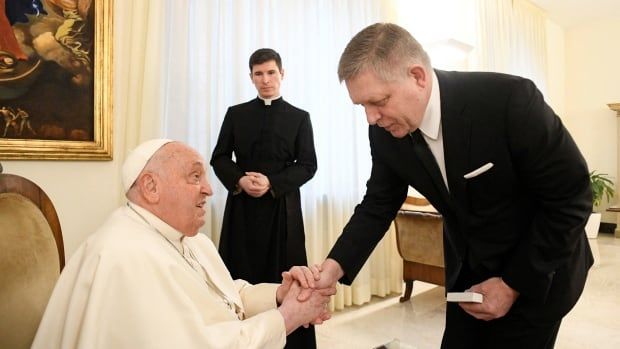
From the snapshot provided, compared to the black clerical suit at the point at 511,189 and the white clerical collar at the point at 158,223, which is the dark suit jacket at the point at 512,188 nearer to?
the black clerical suit at the point at 511,189

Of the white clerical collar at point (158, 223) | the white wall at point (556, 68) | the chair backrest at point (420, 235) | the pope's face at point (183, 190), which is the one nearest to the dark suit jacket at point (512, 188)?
the pope's face at point (183, 190)

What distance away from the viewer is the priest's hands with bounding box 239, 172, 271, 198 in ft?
8.23

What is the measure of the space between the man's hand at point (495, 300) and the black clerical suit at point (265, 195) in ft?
4.55

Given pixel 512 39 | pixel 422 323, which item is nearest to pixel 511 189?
pixel 422 323

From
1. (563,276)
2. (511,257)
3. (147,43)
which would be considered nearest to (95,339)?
(511,257)

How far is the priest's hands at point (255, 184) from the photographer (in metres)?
2.51

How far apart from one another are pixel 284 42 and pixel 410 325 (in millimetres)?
2490

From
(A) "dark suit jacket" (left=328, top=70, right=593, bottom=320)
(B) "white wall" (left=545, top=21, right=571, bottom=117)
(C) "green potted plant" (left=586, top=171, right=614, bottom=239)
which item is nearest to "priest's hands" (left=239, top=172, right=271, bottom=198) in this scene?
(A) "dark suit jacket" (left=328, top=70, right=593, bottom=320)

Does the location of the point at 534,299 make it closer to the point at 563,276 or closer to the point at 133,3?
the point at 563,276

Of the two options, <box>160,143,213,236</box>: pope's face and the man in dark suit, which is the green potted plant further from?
<box>160,143,213,236</box>: pope's face

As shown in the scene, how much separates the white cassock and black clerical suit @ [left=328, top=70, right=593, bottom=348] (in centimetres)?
65

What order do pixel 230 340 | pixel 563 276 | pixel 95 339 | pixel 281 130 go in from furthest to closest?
1. pixel 281 130
2. pixel 563 276
3. pixel 230 340
4. pixel 95 339

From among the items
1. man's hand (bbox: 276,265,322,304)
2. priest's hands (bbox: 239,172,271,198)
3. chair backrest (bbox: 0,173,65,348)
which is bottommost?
man's hand (bbox: 276,265,322,304)

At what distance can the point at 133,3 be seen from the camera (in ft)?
8.90
